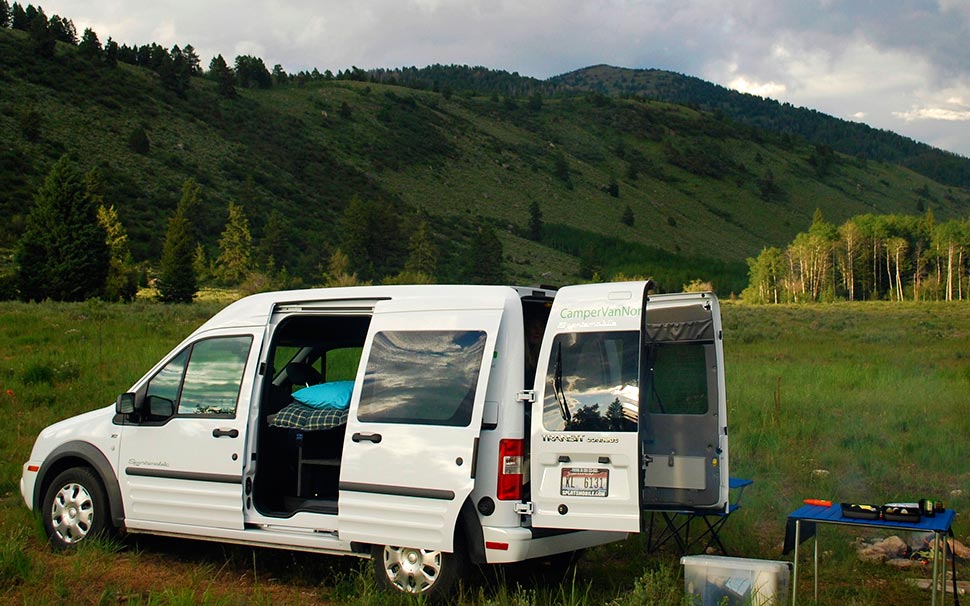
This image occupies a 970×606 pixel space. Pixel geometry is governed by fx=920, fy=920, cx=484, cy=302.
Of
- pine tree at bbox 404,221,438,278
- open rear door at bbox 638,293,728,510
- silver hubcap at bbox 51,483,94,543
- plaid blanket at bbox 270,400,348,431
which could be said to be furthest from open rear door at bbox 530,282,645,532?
pine tree at bbox 404,221,438,278

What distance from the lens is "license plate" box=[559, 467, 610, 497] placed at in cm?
582

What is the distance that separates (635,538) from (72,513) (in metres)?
5.02

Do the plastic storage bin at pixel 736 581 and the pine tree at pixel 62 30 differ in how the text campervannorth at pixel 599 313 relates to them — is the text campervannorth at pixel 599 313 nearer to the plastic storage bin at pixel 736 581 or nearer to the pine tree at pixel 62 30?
the plastic storage bin at pixel 736 581

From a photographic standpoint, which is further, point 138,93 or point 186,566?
point 138,93

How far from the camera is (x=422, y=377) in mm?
6422

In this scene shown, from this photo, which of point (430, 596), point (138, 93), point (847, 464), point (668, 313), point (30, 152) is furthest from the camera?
point (138, 93)

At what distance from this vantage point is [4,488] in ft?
34.6

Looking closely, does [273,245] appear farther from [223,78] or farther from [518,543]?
[518,543]

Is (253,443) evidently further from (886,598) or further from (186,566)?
(886,598)

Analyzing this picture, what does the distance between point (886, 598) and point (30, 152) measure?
75926mm

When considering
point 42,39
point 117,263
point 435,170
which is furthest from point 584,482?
point 435,170

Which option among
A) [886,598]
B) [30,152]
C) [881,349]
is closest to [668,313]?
[886,598]

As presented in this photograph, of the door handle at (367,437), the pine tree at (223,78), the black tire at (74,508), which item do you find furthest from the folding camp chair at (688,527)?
the pine tree at (223,78)

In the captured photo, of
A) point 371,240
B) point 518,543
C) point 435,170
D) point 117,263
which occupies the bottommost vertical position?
point 518,543
